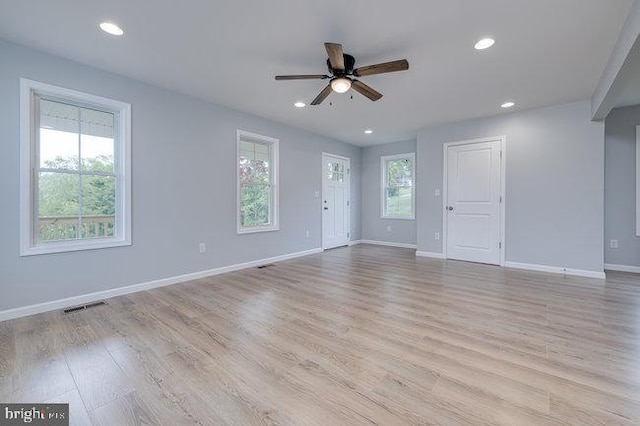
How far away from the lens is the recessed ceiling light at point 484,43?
2529 millimetres

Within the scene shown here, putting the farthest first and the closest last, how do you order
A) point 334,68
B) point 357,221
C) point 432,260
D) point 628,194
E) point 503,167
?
1. point 357,221
2. point 432,260
3. point 503,167
4. point 628,194
5. point 334,68

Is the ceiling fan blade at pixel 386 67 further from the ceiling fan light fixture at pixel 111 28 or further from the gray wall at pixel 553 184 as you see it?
the gray wall at pixel 553 184

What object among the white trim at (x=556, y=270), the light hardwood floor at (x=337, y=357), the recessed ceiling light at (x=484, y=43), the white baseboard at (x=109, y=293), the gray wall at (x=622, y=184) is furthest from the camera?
the gray wall at (x=622, y=184)

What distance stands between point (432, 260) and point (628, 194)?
3.06 m

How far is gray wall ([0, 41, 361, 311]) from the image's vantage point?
262 centimetres

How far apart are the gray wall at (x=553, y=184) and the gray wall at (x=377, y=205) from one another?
2.13 metres

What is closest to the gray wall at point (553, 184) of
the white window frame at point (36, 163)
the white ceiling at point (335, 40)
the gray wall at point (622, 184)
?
the white ceiling at point (335, 40)

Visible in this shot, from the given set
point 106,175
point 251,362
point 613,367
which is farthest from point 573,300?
point 106,175

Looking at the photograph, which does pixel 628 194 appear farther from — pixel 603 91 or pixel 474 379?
pixel 474 379

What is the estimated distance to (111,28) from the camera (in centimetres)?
241

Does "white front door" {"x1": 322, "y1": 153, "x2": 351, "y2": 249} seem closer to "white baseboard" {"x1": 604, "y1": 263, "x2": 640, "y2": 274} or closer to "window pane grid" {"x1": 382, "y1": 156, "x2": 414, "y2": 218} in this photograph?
"window pane grid" {"x1": 382, "y1": 156, "x2": 414, "y2": 218}

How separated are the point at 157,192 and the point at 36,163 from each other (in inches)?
44.0

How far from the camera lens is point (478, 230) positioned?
4.93 meters

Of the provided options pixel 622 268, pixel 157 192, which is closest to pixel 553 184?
pixel 622 268
